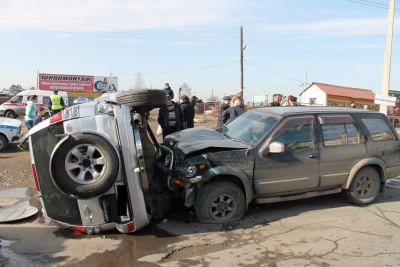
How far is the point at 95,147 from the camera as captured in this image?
378cm

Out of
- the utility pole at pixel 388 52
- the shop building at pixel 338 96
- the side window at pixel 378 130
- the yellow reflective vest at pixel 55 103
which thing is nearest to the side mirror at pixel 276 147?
the side window at pixel 378 130

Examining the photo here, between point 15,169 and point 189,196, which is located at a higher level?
point 189,196

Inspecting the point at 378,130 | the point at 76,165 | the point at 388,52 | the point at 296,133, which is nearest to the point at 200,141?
the point at 296,133

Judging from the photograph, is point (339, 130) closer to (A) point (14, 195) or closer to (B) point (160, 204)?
(B) point (160, 204)

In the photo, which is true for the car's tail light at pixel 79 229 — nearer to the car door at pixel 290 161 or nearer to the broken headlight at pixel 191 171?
the broken headlight at pixel 191 171

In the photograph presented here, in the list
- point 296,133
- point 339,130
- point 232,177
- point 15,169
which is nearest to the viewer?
point 232,177

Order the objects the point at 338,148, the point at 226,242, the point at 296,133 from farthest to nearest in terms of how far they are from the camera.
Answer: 1. the point at 338,148
2. the point at 296,133
3. the point at 226,242

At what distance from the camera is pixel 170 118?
25.5 ft

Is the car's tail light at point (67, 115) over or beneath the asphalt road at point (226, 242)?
over

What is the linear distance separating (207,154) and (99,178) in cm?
152

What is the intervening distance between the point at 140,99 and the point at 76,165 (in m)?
1.26

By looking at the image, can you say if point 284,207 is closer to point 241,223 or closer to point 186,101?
point 241,223

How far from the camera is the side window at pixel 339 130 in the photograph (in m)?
5.27

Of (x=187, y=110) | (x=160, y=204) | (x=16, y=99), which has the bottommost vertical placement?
(x=160, y=204)
